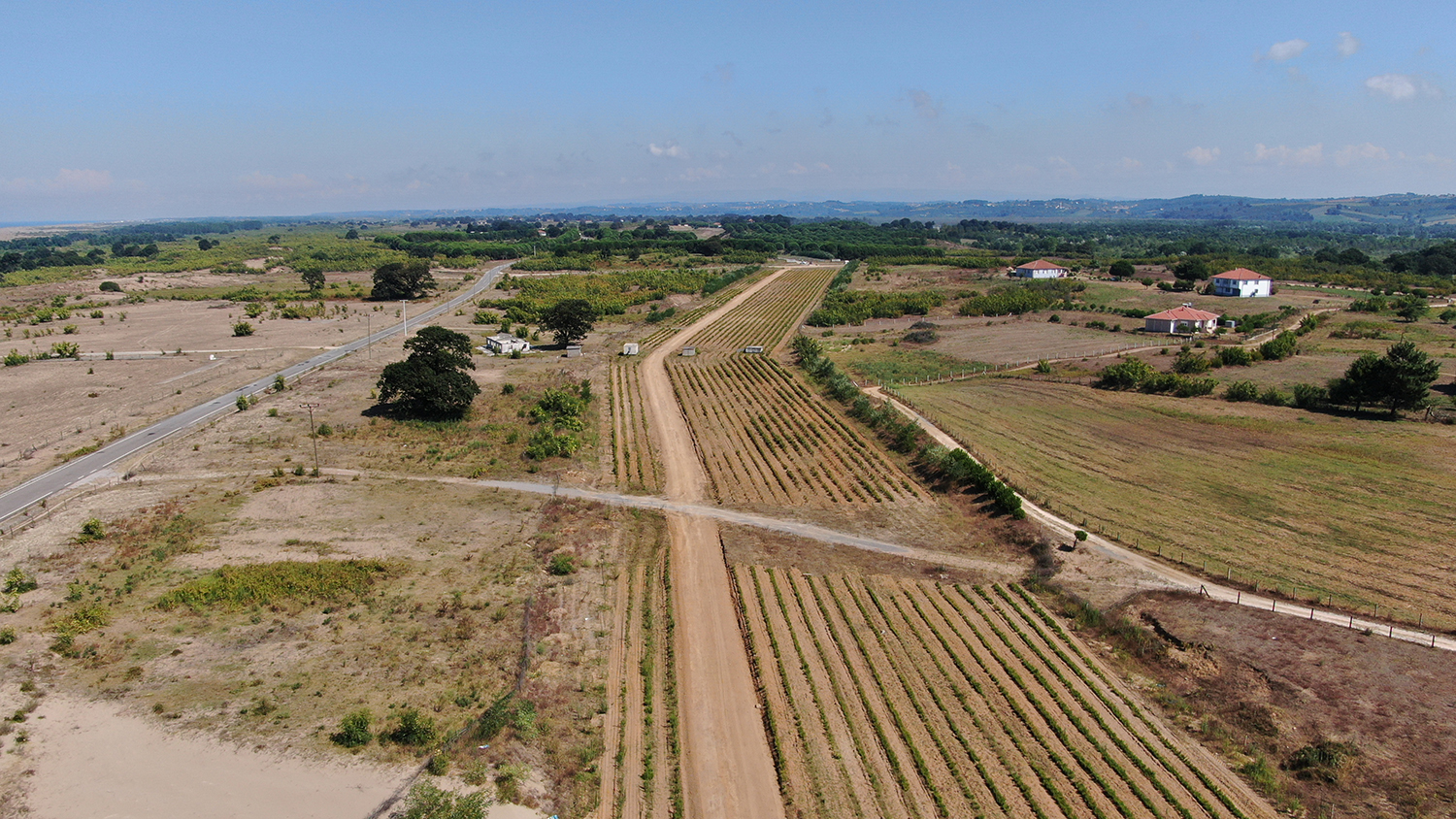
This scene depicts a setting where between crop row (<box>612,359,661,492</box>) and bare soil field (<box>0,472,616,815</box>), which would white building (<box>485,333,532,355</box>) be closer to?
crop row (<box>612,359,661,492</box>)

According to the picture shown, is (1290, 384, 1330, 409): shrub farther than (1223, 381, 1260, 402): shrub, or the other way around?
(1223, 381, 1260, 402): shrub

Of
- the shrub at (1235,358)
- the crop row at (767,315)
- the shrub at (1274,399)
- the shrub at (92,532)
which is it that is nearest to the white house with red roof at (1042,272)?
the crop row at (767,315)

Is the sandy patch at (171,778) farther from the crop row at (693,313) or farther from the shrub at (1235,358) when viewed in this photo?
the shrub at (1235,358)

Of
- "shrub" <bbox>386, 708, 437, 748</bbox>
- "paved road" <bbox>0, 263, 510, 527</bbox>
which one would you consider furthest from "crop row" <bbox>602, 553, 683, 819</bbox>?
"paved road" <bbox>0, 263, 510, 527</bbox>

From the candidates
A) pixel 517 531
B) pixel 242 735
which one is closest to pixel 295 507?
pixel 517 531

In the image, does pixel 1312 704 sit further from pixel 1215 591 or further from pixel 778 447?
pixel 778 447

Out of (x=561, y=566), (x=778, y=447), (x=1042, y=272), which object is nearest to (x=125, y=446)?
(x=561, y=566)
